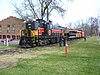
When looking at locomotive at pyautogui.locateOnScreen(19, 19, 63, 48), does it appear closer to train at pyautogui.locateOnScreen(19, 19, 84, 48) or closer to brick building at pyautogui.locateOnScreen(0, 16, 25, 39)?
train at pyautogui.locateOnScreen(19, 19, 84, 48)

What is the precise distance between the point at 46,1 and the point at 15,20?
29571mm

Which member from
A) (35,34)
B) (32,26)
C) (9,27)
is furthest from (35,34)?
(9,27)

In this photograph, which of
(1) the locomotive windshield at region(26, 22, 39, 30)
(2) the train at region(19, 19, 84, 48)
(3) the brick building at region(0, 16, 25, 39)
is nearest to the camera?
(2) the train at region(19, 19, 84, 48)

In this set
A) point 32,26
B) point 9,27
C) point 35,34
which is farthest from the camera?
point 9,27

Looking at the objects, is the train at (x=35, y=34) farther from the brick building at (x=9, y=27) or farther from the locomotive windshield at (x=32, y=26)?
the brick building at (x=9, y=27)

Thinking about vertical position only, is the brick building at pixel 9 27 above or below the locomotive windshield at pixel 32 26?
above

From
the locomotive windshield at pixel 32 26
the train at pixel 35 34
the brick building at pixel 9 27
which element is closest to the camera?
the train at pixel 35 34

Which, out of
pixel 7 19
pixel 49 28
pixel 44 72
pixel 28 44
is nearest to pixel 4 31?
pixel 7 19

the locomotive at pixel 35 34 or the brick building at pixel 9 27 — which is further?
the brick building at pixel 9 27

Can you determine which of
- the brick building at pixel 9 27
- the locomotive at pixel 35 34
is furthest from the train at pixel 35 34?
the brick building at pixel 9 27

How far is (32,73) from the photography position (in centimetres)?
892

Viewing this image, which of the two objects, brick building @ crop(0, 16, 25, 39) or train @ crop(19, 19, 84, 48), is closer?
train @ crop(19, 19, 84, 48)

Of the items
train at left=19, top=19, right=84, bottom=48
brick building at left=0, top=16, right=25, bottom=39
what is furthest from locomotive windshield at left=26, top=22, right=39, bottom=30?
brick building at left=0, top=16, right=25, bottom=39

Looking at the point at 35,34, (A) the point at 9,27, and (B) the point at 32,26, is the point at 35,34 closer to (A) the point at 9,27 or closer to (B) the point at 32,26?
(B) the point at 32,26
